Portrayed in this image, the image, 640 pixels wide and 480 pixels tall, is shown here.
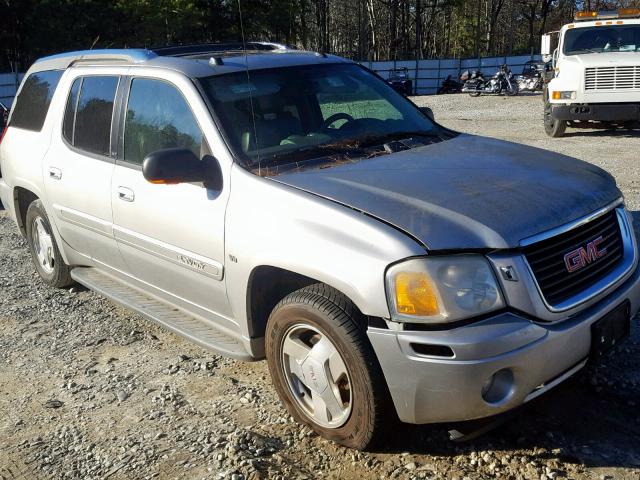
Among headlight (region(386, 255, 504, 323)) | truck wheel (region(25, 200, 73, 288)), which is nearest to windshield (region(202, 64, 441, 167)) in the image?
headlight (region(386, 255, 504, 323))

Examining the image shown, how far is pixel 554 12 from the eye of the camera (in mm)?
55469

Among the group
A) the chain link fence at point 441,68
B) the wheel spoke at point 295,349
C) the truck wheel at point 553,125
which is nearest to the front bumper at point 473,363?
the wheel spoke at point 295,349

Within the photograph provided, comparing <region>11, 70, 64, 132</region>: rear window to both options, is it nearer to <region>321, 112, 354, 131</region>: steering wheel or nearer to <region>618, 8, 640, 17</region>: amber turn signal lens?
<region>321, 112, 354, 131</region>: steering wheel

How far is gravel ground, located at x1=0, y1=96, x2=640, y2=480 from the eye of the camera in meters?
3.15

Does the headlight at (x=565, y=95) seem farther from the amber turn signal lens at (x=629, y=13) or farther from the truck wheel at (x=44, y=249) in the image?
the truck wheel at (x=44, y=249)

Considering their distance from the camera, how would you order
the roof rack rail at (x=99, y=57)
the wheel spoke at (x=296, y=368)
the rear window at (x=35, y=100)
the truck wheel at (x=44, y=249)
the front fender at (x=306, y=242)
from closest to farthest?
the front fender at (x=306, y=242)
the wheel spoke at (x=296, y=368)
the roof rack rail at (x=99, y=57)
the rear window at (x=35, y=100)
the truck wheel at (x=44, y=249)

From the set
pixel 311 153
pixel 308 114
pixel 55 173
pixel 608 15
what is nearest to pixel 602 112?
pixel 608 15

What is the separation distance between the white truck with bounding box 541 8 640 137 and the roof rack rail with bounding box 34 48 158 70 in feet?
32.4

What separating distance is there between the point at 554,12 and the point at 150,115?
5746 cm

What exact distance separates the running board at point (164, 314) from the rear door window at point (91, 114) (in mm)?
935

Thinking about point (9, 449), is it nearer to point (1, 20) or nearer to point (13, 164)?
point (13, 164)

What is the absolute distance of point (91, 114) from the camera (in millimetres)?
4789

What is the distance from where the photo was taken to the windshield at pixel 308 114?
12.5ft

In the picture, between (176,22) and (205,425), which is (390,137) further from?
(176,22)
